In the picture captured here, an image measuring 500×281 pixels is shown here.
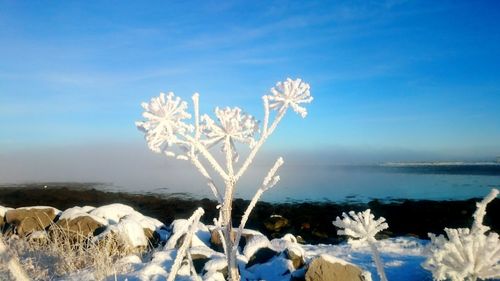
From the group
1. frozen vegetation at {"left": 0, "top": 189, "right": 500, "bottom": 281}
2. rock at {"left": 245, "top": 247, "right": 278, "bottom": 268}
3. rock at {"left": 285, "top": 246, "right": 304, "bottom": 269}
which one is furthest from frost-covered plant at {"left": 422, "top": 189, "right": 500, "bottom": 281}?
rock at {"left": 245, "top": 247, "right": 278, "bottom": 268}

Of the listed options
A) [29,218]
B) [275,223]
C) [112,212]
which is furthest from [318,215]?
[29,218]

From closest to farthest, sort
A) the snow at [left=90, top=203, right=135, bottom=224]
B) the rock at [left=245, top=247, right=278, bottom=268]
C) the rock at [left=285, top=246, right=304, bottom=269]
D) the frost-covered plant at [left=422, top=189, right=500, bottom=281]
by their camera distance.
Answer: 1. the frost-covered plant at [left=422, top=189, right=500, bottom=281]
2. the rock at [left=285, top=246, right=304, bottom=269]
3. the rock at [left=245, top=247, right=278, bottom=268]
4. the snow at [left=90, top=203, right=135, bottom=224]

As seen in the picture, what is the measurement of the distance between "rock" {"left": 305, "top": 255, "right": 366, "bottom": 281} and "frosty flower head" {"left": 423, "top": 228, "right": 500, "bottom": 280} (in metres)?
5.77

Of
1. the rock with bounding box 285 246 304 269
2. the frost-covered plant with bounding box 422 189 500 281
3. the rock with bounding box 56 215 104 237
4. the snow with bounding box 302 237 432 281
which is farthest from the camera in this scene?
the rock with bounding box 56 215 104 237

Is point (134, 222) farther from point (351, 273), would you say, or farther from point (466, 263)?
point (466, 263)

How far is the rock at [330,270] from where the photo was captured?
6.52 meters

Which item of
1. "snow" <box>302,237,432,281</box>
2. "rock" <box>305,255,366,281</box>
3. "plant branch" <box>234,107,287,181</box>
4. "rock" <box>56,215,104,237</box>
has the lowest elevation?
"snow" <box>302,237,432,281</box>

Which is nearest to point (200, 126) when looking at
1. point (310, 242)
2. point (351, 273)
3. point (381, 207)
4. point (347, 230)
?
point (347, 230)

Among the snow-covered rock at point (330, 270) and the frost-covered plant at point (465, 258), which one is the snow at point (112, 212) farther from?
the frost-covered plant at point (465, 258)

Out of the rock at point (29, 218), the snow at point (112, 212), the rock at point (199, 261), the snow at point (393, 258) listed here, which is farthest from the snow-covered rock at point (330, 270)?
the rock at point (29, 218)

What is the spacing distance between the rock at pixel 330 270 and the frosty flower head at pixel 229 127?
5.10 meters

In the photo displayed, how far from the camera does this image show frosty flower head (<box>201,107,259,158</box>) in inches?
71.5

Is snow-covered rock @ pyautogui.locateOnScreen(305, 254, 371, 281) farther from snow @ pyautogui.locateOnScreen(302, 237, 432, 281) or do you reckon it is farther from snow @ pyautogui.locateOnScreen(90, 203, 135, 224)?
snow @ pyautogui.locateOnScreen(90, 203, 135, 224)

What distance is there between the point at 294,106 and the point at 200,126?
41 cm
